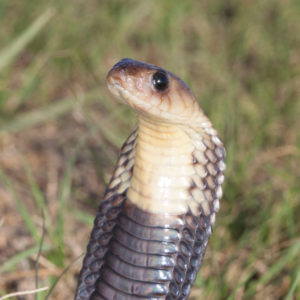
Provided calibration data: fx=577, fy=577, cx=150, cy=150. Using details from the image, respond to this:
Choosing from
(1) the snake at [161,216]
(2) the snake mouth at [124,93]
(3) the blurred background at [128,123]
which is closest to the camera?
(2) the snake mouth at [124,93]

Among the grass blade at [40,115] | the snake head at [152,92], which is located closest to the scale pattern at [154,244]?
the snake head at [152,92]

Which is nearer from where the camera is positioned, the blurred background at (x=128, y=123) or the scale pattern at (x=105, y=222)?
the scale pattern at (x=105, y=222)

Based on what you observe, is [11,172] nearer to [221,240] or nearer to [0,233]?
[0,233]

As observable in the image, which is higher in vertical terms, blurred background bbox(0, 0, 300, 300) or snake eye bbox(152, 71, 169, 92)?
snake eye bbox(152, 71, 169, 92)

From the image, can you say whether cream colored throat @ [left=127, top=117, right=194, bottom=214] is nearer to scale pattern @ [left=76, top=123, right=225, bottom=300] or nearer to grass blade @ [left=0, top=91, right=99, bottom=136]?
scale pattern @ [left=76, top=123, right=225, bottom=300]

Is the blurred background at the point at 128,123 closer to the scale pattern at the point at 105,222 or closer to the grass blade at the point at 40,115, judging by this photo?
the grass blade at the point at 40,115

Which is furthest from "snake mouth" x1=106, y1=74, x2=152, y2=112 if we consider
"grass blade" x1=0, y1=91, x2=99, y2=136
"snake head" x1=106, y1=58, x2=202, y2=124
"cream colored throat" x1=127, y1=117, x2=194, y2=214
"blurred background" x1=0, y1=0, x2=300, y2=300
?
"grass blade" x1=0, y1=91, x2=99, y2=136

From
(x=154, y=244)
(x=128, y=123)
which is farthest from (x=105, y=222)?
(x=128, y=123)
